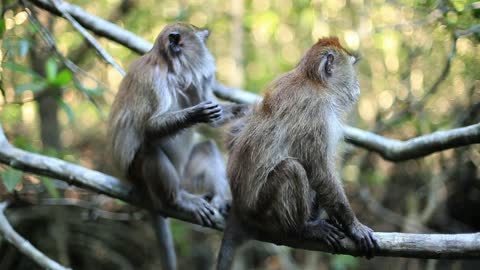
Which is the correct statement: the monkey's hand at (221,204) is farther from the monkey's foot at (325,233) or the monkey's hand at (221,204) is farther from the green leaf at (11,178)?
the green leaf at (11,178)

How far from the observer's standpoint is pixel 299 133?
3896mm

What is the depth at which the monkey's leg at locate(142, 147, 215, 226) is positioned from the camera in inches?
187

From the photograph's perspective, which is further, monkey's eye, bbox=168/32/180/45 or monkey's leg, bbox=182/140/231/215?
monkey's leg, bbox=182/140/231/215

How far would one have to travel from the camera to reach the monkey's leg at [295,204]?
147 inches

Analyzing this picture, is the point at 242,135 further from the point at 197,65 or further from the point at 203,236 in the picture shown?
the point at 203,236

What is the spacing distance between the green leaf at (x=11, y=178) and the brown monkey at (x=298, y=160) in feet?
5.17

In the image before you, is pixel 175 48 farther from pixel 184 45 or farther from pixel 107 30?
pixel 107 30

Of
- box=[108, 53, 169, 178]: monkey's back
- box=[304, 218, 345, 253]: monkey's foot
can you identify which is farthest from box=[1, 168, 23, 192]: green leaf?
box=[304, 218, 345, 253]: monkey's foot

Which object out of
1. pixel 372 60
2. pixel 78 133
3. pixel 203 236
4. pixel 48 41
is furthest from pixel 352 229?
pixel 78 133

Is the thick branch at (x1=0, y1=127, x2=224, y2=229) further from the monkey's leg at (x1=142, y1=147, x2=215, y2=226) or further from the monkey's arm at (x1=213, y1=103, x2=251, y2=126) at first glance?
the monkey's arm at (x1=213, y1=103, x2=251, y2=126)

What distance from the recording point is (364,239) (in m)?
3.54

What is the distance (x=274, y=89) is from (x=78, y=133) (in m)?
7.62

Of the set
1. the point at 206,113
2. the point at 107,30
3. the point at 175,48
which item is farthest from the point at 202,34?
the point at 206,113

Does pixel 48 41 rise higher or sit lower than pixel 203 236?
higher
